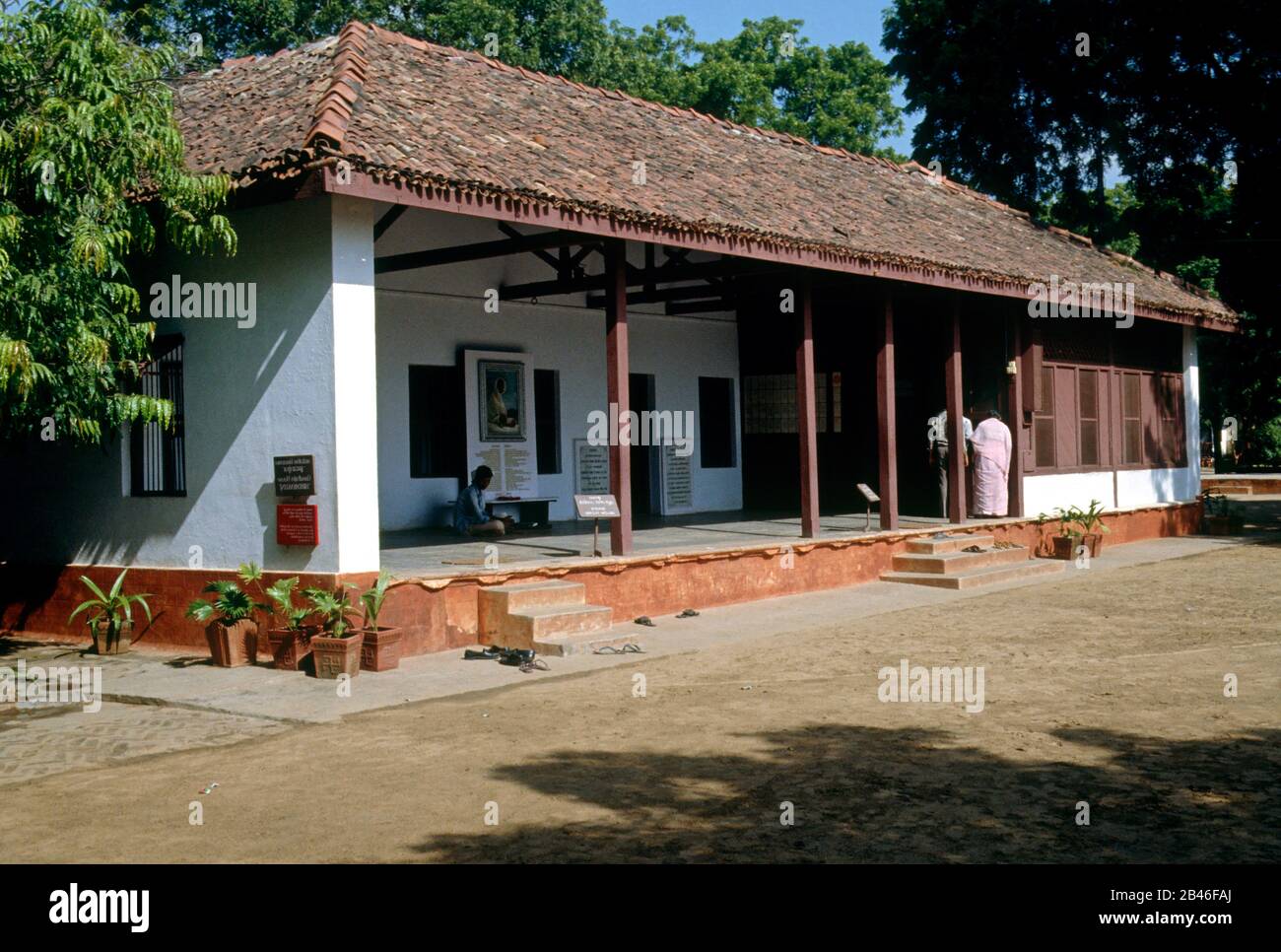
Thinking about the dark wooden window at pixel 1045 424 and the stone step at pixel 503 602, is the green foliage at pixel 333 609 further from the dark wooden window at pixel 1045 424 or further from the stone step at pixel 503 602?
the dark wooden window at pixel 1045 424

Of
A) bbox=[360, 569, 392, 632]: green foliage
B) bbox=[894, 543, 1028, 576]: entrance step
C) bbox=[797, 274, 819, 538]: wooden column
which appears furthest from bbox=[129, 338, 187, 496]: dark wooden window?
bbox=[894, 543, 1028, 576]: entrance step

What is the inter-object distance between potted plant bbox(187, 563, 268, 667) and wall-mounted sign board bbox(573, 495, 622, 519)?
8.90ft

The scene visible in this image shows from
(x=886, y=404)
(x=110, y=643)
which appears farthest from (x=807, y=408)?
(x=110, y=643)

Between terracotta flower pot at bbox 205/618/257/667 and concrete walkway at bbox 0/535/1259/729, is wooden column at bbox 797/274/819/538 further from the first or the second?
terracotta flower pot at bbox 205/618/257/667

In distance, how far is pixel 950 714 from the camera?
734 cm

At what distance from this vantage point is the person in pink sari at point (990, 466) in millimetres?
16438

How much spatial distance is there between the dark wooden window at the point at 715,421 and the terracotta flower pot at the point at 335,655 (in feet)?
33.6

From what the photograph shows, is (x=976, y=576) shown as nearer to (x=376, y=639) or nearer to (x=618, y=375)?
(x=618, y=375)

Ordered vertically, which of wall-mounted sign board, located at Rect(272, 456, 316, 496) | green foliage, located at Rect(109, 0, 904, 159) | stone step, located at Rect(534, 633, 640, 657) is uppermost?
green foliage, located at Rect(109, 0, 904, 159)

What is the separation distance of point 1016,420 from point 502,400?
6.67 metres

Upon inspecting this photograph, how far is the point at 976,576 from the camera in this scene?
1404cm

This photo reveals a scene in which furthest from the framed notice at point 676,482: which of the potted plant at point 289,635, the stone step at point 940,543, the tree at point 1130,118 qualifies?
the tree at point 1130,118

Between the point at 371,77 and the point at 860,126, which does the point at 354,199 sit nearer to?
the point at 371,77

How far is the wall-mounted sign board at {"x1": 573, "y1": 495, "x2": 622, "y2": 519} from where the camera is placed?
10961 mm
